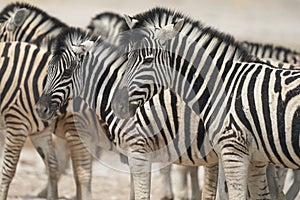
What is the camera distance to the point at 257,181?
24.9 ft

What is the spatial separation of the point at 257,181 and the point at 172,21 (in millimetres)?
1579

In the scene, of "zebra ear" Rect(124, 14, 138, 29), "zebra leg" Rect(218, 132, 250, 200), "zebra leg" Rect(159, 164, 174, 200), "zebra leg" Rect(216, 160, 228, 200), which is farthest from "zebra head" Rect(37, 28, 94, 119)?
"zebra leg" Rect(159, 164, 174, 200)

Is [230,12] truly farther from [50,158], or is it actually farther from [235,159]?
[235,159]

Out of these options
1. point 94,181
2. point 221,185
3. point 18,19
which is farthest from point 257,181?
point 94,181

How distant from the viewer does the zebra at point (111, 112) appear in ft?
25.3

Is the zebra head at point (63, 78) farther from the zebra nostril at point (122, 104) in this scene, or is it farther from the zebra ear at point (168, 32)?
the zebra ear at point (168, 32)

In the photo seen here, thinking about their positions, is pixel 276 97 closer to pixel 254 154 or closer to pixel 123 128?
pixel 254 154

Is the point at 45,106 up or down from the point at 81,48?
down

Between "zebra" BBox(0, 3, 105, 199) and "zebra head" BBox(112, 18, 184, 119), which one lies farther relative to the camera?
"zebra" BBox(0, 3, 105, 199)

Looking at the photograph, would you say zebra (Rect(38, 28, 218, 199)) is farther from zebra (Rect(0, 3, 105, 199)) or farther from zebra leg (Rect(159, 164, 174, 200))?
zebra leg (Rect(159, 164, 174, 200))

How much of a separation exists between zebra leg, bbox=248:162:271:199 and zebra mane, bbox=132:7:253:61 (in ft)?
3.05

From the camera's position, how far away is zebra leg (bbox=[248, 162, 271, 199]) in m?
7.48

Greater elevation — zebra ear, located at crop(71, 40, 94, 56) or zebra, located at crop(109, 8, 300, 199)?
zebra ear, located at crop(71, 40, 94, 56)

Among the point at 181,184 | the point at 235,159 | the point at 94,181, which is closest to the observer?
the point at 235,159
